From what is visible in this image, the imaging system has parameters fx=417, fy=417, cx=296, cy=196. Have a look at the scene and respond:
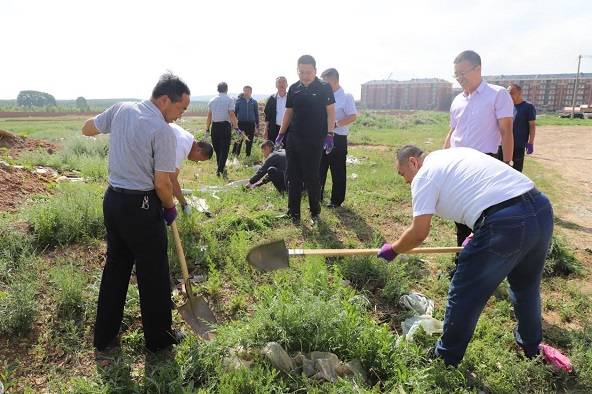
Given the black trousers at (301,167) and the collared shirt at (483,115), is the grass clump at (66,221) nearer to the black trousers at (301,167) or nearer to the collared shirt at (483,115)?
the black trousers at (301,167)

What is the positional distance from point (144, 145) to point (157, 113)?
21 centimetres

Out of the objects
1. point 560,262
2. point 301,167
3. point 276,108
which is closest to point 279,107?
point 276,108

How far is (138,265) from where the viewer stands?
267cm

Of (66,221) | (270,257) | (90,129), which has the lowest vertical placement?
(270,257)

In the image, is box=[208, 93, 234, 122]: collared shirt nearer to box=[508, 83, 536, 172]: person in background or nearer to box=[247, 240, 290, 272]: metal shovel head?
box=[508, 83, 536, 172]: person in background

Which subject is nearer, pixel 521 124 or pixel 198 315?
pixel 198 315

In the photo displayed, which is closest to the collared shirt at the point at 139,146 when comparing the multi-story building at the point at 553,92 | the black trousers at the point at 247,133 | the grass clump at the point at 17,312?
the grass clump at the point at 17,312

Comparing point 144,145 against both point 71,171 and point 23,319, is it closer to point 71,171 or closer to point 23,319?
point 23,319

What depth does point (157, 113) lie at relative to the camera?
Answer: 2.51m

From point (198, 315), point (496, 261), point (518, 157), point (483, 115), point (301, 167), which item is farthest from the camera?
point (518, 157)

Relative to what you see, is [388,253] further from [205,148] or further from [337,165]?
[337,165]

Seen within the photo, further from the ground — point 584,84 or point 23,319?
point 584,84

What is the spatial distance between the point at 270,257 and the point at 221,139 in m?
4.90

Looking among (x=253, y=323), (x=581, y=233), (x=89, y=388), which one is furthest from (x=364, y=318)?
(x=581, y=233)
